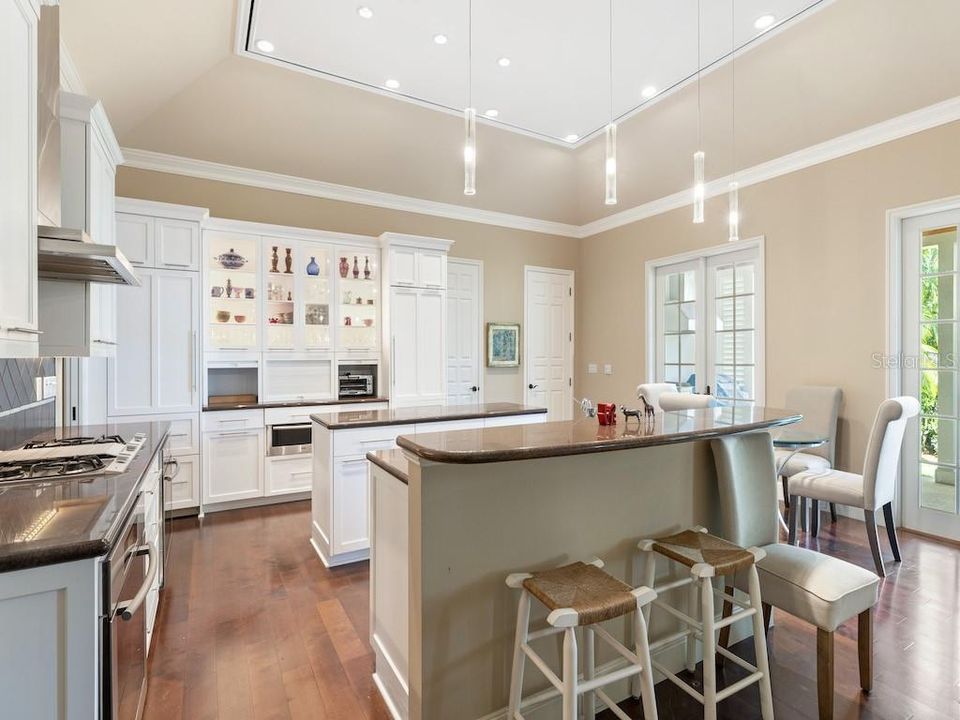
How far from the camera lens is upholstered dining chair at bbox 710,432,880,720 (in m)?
1.75

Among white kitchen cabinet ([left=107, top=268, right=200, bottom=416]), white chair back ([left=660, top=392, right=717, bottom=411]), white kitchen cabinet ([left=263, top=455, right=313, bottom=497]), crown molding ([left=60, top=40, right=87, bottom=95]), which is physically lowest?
white kitchen cabinet ([left=263, top=455, right=313, bottom=497])

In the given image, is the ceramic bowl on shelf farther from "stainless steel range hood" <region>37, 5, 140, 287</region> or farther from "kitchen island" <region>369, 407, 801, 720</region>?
"kitchen island" <region>369, 407, 801, 720</region>

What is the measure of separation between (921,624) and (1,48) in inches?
171

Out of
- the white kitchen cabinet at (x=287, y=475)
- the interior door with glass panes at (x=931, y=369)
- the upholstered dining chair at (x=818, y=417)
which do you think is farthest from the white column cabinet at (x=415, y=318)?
the interior door with glass panes at (x=931, y=369)

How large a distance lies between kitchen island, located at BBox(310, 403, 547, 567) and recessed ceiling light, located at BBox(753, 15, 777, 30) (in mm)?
3243

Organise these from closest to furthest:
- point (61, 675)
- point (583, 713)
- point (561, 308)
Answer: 1. point (61, 675)
2. point (583, 713)
3. point (561, 308)

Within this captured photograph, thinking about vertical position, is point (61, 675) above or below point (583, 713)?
above

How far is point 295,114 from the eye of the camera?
4230mm

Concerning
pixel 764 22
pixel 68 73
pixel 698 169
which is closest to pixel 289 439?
pixel 68 73

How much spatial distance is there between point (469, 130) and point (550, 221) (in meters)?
4.33

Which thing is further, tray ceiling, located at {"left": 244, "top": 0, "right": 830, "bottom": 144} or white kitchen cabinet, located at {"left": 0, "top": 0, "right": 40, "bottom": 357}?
tray ceiling, located at {"left": 244, "top": 0, "right": 830, "bottom": 144}

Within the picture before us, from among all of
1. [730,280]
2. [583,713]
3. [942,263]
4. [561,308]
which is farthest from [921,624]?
[561,308]

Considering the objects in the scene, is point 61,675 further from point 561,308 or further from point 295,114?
point 561,308

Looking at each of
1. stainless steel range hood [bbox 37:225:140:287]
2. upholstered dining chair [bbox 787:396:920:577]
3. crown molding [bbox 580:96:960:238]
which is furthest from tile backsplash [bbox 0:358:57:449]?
crown molding [bbox 580:96:960:238]
